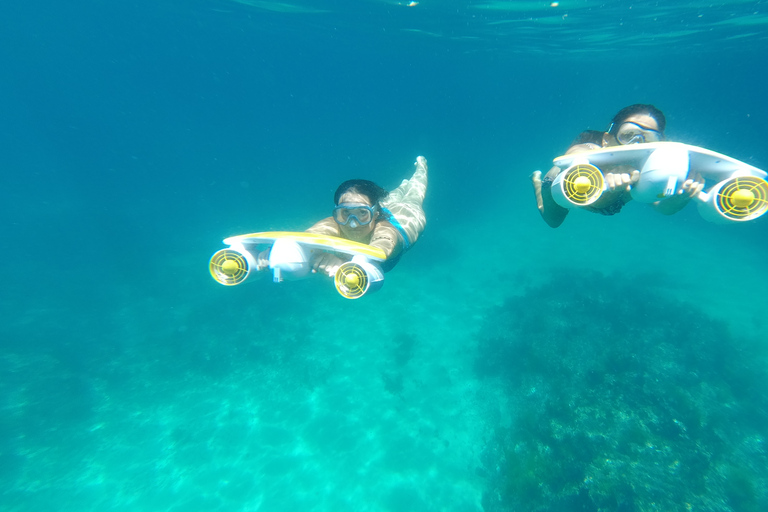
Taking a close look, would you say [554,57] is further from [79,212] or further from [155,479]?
[79,212]

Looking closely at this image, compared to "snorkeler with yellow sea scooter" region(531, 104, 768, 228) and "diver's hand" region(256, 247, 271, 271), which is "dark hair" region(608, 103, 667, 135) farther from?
"diver's hand" region(256, 247, 271, 271)

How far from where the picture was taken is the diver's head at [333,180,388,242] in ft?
15.5

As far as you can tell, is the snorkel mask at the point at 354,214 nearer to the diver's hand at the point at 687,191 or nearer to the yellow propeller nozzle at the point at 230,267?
→ the yellow propeller nozzle at the point at 230,267

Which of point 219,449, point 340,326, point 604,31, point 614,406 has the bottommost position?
point 614,406

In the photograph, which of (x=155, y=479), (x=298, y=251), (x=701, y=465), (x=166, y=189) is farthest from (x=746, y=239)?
(x=166, y=189)

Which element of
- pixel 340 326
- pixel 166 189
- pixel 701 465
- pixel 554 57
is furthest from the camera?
pixel 166 189

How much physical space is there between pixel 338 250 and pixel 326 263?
532 millimetres

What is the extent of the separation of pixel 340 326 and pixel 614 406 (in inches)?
360

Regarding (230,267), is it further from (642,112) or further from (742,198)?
(642,112)

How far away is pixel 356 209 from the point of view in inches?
186

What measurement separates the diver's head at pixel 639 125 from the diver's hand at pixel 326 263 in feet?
13.4

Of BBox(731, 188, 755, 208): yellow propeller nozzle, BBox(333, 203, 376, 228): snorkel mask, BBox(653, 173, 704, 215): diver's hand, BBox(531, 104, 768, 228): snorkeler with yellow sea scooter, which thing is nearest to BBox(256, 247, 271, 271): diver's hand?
BBox(333, 203, 376, 228): snorkel mask

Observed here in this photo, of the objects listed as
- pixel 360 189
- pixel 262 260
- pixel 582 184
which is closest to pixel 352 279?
pixel 262 260

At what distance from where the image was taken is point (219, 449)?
9172 millimetres
